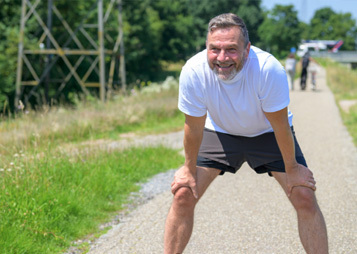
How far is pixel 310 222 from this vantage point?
10.4ft

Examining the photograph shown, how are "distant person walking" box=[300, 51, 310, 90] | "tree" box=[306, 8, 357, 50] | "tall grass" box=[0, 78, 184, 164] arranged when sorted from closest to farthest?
"tall grass" box=[0, 78, 184, 164], "distant person walking" box=[300, 51, 310, 90], "tree" box=[306, 8, 357, 50]

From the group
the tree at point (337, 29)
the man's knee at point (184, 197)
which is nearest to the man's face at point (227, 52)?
the man's knee at point (184, 197)

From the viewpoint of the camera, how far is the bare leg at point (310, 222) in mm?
3123

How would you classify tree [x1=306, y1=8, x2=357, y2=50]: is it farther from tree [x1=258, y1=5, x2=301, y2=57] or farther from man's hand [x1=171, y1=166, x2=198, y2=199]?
man's hand [x1=171, y1=166, x2=198, y2=199]

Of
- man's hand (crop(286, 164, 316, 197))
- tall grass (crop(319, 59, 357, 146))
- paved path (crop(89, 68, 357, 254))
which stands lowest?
tall grass (crop(319, 59, 357, 146))

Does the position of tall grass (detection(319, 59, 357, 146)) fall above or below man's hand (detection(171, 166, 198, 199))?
below

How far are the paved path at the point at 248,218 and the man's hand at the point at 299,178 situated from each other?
1.08 m

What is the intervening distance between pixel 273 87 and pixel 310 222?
2.77ft

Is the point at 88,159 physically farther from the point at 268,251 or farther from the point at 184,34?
the point at 184,34

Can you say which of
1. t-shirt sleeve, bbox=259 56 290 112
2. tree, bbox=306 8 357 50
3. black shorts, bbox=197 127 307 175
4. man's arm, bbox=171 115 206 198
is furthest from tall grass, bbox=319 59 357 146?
tree, bbox=306 8 357 50

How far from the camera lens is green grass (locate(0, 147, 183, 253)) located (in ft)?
13.9

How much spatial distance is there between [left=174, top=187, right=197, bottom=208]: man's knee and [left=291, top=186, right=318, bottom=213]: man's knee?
0.65m

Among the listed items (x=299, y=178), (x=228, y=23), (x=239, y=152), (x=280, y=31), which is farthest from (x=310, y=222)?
(x=280, y=31)

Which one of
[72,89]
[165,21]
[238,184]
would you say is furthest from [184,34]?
[238,184]
